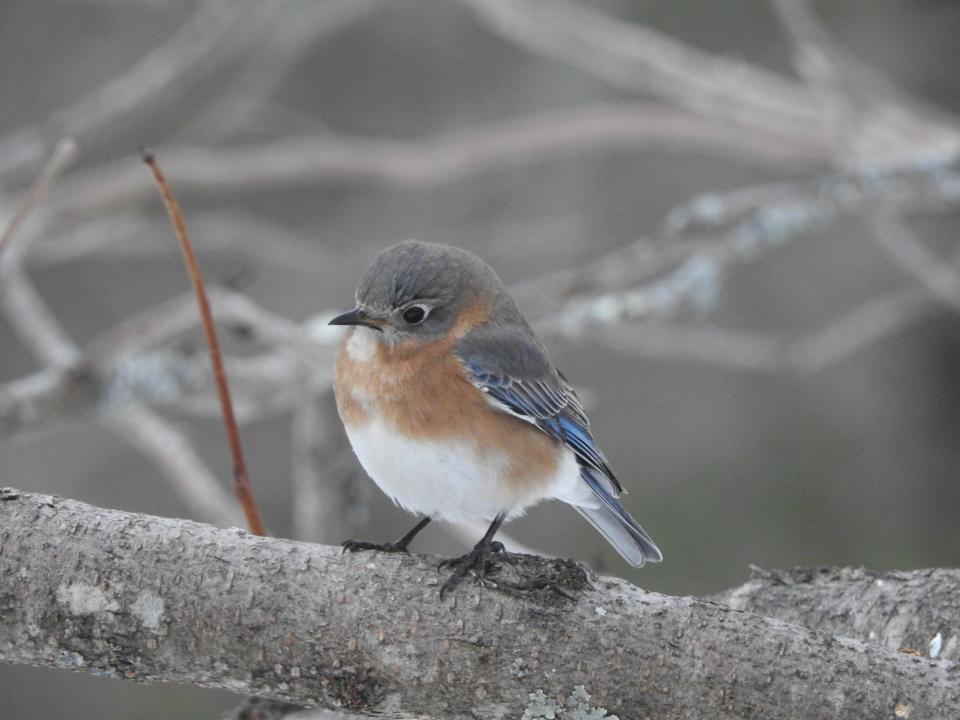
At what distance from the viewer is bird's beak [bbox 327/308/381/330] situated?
2836 mm

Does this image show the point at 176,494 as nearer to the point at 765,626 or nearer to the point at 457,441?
the point at 457,441

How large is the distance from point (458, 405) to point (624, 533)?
2.07 feet

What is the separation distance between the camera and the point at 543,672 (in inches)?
80.2

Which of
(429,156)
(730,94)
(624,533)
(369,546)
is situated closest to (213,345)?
(369,546)

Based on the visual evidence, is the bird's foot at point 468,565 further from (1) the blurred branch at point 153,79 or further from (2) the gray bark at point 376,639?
(1) the blurred branch at point 153,79

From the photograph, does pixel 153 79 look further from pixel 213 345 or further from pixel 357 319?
pixel 213 345

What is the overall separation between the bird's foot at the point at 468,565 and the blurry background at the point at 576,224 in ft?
5.33

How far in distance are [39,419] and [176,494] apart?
333 centimetres

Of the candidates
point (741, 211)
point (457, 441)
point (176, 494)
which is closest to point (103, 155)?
point (176, 494)

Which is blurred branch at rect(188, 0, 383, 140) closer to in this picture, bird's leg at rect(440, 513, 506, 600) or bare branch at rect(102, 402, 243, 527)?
bare branch at rect(102, 402, 243, 527)

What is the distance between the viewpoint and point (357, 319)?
2902mm

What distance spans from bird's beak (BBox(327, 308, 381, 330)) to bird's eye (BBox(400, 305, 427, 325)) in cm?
8

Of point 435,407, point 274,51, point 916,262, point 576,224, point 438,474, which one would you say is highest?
point 274,51

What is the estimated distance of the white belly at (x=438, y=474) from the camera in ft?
9.09
